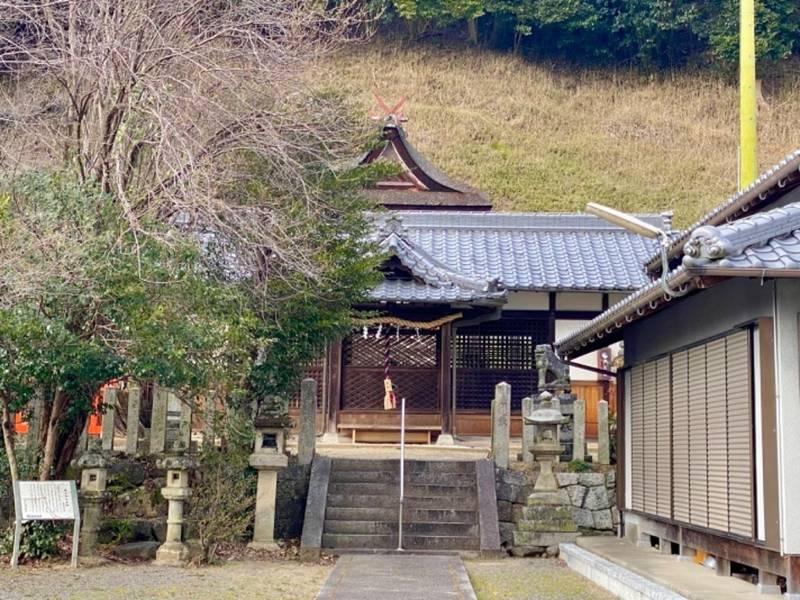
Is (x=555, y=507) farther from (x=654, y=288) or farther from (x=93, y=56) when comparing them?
(x=93, y=56)

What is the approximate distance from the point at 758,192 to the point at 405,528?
606 centimetres

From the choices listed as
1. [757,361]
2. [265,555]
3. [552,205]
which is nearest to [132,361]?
[265,555]

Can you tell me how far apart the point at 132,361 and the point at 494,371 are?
1064 cm

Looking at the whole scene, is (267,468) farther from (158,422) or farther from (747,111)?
(747,111)

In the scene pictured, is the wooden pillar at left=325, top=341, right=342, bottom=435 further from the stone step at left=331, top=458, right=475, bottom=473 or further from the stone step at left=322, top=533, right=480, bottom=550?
the stone step at left=322, top=533, right=480, bottom=550

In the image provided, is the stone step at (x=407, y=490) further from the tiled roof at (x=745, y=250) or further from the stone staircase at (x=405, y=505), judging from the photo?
the tiled roof at (x=745, y=250)

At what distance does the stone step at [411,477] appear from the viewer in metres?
13.3

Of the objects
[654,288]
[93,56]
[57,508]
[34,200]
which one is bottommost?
[57,508]

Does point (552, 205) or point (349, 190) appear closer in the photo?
point (349, 190)

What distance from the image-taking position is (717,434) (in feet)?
30.1

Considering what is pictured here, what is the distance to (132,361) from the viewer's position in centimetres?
990

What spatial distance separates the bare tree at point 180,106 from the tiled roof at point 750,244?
4.99m

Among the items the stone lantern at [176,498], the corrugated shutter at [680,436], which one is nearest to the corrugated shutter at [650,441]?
the corrugated shutter at [680,436]

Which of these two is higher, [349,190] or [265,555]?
[349,190]
